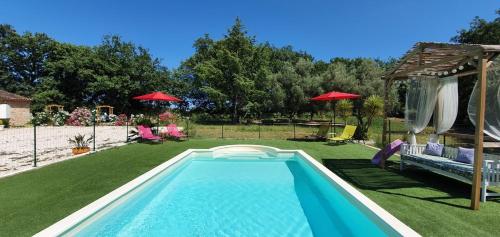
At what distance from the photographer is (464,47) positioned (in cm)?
505

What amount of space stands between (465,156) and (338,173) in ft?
8.51

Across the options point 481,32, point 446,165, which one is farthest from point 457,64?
point 481,32

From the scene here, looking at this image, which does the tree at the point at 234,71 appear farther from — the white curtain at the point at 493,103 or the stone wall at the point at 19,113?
the white curtain at the point at 493,103

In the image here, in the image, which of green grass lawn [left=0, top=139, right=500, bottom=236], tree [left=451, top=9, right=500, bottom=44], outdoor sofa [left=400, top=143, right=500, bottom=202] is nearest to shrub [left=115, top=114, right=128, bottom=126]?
green grass lawn [left=0, top=139, right=500, bottom=236]

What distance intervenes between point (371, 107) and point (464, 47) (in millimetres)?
11328

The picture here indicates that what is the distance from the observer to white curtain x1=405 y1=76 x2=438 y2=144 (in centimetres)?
762

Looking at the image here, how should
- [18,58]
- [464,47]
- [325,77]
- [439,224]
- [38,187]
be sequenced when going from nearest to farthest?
[439,224], [464,47], [38,187], [325,77], [18,58]

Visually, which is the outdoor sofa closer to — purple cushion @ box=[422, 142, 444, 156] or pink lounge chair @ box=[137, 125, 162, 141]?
purple cushion @ box=[422, 142, 444, 156]

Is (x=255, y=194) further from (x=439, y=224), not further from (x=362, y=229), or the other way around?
(x=439, y=224)

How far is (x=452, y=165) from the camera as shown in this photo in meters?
5.79

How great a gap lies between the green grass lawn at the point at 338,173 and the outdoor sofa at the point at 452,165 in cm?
27

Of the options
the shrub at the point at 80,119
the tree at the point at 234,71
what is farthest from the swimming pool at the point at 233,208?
the tree at the point at 234,71

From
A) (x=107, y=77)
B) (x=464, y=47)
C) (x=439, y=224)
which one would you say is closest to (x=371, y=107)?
(x=464, y=47)

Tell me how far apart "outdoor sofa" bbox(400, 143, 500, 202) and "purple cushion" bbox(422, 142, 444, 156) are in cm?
8
